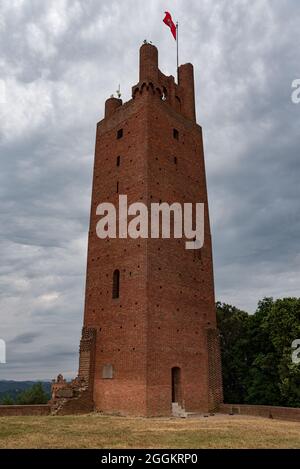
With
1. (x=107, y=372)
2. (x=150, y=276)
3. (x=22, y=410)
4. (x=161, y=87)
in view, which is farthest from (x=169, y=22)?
(x=22, y=410)

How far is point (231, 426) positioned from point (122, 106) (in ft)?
60.3

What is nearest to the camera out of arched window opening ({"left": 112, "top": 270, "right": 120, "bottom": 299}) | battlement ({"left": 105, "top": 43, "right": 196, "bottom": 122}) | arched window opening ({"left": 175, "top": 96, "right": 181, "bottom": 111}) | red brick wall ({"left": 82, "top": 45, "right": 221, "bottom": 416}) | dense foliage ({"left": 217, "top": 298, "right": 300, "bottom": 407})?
red brick wall ({"left": 82, "top": 45, "right": 221, "bottom": 416})

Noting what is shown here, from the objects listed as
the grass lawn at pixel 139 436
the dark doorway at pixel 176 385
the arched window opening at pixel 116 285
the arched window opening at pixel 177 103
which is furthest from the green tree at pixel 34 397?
the grass lawn at pixel 139 436

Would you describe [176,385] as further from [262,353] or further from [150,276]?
[262,353]

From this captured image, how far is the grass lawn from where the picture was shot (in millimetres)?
10516

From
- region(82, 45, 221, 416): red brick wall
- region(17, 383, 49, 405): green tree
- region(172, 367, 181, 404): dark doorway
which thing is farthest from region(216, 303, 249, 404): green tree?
region(17, 383, 49, 405): green tree

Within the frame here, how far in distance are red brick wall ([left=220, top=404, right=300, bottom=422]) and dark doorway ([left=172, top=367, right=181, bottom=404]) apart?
114 inches

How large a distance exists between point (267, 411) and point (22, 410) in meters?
11.0

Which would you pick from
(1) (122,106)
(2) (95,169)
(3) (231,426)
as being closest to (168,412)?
(3) (231,426)

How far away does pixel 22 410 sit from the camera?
18.6 meters

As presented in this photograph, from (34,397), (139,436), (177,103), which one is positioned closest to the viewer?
(139,436)

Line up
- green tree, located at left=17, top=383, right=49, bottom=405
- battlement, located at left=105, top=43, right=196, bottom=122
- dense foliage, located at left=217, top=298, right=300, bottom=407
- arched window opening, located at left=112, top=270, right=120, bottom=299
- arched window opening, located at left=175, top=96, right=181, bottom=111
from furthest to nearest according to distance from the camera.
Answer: green tree, located at left=17, top=383, right=49, bottom=405 → arched window opening, located at left=175, top=96, right=181, bottom=111 → dense foliage, located at left=217, top=298, right=300, bottom=407 → battlement, located at left=105, top=43, right=196, bottom=122 → arched window opening, located at left=112, top=270, right=120, bottom=299

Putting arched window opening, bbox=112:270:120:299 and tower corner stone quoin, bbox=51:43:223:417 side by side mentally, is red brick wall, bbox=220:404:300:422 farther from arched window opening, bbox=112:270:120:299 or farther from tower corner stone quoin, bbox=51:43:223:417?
arched window opening, bbox=112:270:120:299
